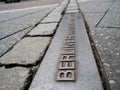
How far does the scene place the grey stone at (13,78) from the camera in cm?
86

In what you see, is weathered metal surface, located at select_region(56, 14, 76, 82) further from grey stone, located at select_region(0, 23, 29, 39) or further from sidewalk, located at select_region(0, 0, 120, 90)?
grey stone, located at select_region(0, 23, 29, 39)

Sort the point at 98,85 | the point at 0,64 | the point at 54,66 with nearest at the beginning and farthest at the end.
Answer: the point at 98,85 → the point at 54,66 → the point at 0,64

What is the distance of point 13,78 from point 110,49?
67cm

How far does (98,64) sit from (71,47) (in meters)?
0.29

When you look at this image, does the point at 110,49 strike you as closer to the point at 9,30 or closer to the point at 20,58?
the point at 20,58

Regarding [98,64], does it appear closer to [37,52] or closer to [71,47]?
[71,47]

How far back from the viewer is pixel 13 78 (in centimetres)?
93

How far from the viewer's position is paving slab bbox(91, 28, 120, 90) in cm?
86

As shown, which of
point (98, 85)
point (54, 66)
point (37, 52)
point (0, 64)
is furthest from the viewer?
point (37, 52)

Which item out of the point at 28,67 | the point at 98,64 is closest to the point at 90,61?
the point at 98,64

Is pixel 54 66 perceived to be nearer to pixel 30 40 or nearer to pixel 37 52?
pixel 37 52

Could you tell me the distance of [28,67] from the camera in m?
1.03

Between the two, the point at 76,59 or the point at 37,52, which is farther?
the point at 37,52

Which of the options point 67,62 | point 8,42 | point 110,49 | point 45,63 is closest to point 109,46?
point 110,49
